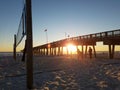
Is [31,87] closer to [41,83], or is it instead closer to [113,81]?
[41,83]

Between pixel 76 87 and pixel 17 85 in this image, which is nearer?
pixel 76 87

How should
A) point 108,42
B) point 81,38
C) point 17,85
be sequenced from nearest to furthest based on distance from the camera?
point 17,85
point 108,42
point 81,38

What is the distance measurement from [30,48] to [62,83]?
2.02 m

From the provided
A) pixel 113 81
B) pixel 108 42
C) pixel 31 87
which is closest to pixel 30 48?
pixel 31 87

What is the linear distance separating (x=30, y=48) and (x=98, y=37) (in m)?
21.4

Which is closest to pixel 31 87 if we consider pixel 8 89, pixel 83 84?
pixel 8 89

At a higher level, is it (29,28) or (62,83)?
(29,28)

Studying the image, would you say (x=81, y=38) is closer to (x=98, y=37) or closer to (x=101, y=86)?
(x=98, y=37)

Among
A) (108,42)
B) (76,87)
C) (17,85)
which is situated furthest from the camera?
(108,42)

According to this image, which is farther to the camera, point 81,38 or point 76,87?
point 81,38

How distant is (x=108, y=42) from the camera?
90.3 feet

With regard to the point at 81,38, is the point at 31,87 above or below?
below

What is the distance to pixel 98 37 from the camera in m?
29.1

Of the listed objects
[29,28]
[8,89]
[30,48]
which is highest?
[29,28]
